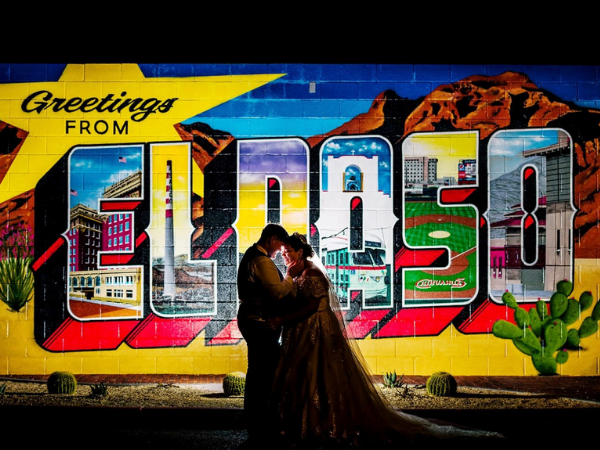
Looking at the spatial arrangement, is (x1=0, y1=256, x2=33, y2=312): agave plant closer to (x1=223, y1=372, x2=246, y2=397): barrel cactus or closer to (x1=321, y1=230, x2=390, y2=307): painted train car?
(x1=223, y1=372, x2=246, y2=397): barrel cactus

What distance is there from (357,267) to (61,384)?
3.70 meters

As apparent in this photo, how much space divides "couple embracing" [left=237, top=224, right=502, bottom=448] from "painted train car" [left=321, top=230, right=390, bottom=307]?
7.96 feet

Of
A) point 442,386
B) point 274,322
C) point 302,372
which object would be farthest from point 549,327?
point 274,322

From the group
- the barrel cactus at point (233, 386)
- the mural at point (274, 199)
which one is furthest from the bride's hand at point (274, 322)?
the mural at point (274, 199)

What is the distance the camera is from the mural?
9.45 m

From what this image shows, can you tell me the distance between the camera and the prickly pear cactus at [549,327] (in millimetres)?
9516

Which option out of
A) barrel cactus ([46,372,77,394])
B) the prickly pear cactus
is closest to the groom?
barrel cactus ([46,372,77,394])

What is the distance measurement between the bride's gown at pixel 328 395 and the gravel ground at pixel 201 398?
1068 millimetres

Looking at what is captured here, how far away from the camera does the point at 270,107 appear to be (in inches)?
373

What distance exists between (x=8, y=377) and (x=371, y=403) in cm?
480

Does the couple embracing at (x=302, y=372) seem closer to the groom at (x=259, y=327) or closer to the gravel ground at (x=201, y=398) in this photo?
the groom at (x=259, y=327)

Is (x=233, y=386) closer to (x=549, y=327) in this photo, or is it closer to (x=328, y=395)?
(x=328, y=395)

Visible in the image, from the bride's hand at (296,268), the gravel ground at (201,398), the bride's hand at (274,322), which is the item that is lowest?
the gravel ground at (201,398)

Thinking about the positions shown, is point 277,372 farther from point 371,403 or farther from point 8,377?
point 8,377
